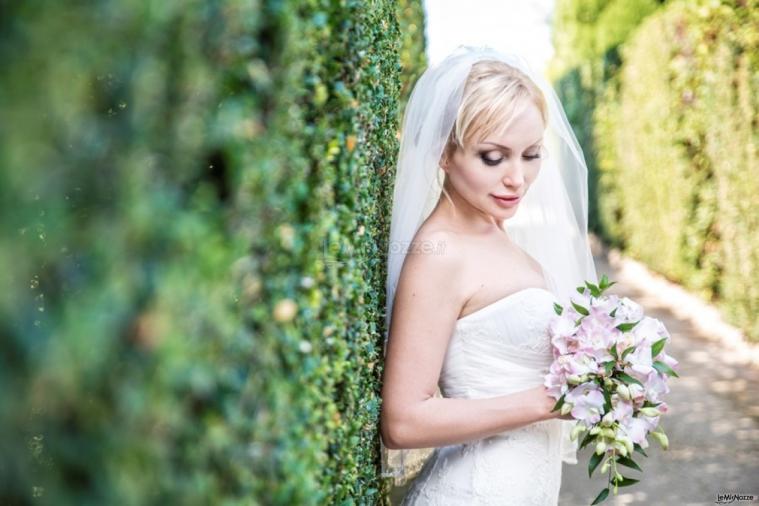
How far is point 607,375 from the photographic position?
233cm

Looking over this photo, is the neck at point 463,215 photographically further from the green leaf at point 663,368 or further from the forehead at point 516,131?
the green leaf at point 663,368

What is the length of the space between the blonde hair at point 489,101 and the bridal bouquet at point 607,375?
2.03 ft

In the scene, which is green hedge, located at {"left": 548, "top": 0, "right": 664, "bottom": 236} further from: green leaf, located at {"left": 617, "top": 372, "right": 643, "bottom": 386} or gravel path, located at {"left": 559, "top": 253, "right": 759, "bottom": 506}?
green leaf, located at {"left": 617, "top": 372, "right": 643, "bottom": 386}

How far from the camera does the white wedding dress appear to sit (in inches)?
94.9

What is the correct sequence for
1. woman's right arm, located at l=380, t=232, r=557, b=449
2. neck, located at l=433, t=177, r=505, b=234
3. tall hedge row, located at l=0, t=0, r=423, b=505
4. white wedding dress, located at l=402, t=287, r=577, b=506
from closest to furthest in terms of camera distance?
1. tall hedge row, located at l=0, t=0, r=423, b=505
2. woman's right arm, located at l=380, t=232, r=557, b=449
3. white wedding dress, located at l=402, t=287, r=577, b=506
4. neck, located at l=433, t=177, r=505, b=234

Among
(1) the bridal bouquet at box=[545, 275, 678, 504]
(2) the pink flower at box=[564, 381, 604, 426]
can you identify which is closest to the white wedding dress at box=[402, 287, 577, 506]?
(1) the bridal bouquet at box=[545, 275, 678, 504]

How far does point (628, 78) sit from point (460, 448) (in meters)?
11.4

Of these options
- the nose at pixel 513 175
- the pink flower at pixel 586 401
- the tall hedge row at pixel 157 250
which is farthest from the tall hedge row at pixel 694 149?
the tall hedge row at pixel 157 250

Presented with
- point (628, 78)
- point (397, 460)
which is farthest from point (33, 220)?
point (628, 78)

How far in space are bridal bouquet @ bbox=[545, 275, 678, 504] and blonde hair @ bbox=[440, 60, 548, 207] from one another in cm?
62

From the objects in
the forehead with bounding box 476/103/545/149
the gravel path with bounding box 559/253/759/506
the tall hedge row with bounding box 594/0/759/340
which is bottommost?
the gravel path with bounding box 559/253/759/506

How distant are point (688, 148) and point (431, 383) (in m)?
8.46

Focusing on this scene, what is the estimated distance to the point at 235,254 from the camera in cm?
93

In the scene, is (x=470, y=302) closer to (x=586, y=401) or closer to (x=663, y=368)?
(x=586, y=401)
